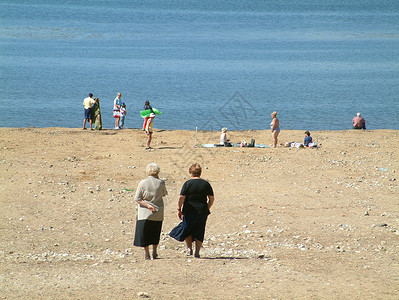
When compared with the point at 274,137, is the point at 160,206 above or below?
below

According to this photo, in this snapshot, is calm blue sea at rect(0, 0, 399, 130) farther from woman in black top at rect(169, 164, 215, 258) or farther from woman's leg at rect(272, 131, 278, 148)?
woman in black top at rect(169, 164, 215, 258)

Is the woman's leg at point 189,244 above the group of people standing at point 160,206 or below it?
below

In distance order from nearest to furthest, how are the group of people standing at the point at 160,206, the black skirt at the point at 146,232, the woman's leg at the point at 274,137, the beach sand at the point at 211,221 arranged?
the beach sand at the point at 211,221 < the group of people standing at the point at 160,206 < the black skirt at the point at 146,232 < the woman's leg at the point at 274,137

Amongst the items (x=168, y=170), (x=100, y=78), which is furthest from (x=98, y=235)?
(x=100, y=78)

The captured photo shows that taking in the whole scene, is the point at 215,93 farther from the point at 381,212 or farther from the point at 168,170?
the point at 381,212

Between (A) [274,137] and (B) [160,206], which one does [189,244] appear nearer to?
(B) [160,206]

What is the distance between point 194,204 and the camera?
29.7ft

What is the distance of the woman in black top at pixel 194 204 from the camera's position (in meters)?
8.96

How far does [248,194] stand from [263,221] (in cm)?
256

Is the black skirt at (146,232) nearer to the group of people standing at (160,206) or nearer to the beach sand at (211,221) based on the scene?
the group of people standing at (160,206)

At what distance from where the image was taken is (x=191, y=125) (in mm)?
31797

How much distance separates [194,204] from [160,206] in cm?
58

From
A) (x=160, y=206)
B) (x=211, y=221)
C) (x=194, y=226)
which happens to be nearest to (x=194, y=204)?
(x=194, y=226)

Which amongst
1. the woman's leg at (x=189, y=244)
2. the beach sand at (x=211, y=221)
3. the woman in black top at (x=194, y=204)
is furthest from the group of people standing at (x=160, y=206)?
the beach sand at (x=211, y=221)
